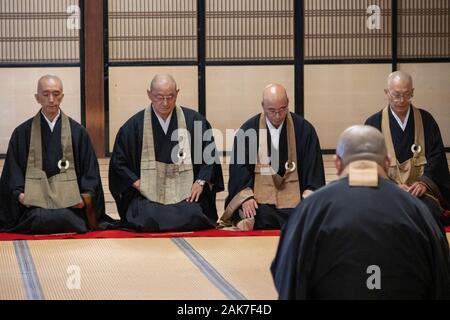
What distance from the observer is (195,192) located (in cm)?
785

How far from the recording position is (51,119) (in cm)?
792

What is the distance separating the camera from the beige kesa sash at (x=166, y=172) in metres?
7.91

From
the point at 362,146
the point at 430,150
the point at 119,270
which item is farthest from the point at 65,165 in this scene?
the point at 362,146

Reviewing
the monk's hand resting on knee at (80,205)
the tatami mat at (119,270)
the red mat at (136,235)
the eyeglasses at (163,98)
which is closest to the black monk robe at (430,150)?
the red mat at (136,235)

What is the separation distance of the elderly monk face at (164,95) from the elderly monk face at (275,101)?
0.74 metres

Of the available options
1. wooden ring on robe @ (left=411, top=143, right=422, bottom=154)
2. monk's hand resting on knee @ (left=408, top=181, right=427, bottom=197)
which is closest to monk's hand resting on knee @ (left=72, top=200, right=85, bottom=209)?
monk's hand resting on knee @ (left=408, top=181, right=427, bottom=197)

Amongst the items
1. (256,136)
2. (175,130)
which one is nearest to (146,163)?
(175,130)

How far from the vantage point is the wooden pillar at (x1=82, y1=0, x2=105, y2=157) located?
11992mm

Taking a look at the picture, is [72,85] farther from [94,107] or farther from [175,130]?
[175,130]

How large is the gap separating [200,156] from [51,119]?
1224 mm

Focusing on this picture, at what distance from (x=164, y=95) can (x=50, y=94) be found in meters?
0.89

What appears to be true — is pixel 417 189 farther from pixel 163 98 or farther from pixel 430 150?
pixel 163 98

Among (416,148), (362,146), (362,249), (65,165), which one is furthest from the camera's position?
(416,148)

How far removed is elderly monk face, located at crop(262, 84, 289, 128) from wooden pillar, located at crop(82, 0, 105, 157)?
4.60m
